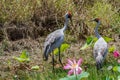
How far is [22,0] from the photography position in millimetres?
9078

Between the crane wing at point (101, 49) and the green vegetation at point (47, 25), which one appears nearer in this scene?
the crane wing at point (101, 49)

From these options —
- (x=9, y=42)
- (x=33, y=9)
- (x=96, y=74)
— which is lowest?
(x=96, y=74)

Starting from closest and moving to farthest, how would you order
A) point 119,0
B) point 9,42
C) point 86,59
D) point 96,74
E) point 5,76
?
point 96,74, point 5,76, point 86,59, point 9,42, point 119,0

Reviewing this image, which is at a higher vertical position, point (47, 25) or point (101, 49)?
point (47, 25)

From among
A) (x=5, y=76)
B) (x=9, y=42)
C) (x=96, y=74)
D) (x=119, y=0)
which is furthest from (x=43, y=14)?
(x=96, y=74)

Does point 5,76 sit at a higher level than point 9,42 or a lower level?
lower

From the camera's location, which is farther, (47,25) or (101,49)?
(47,25)

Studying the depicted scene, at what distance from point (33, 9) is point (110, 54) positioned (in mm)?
2095

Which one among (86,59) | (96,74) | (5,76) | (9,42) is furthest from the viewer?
(9,42)

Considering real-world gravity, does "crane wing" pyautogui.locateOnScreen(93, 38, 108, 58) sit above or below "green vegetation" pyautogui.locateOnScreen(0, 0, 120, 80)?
below

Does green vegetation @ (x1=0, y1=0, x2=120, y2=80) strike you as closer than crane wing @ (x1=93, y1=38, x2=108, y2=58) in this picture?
No

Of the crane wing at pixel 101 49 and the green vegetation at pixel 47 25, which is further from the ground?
the green vegetation at pixel 47 25

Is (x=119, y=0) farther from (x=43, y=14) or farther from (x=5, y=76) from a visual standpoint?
(x=5, y=76)

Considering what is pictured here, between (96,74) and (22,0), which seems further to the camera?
(22,0)
